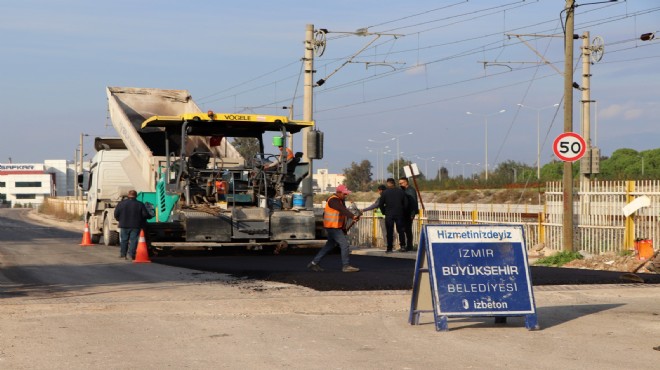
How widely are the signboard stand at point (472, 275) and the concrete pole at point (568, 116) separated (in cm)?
1022

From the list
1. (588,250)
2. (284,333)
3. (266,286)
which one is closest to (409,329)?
(284,333)

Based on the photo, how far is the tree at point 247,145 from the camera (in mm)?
22109

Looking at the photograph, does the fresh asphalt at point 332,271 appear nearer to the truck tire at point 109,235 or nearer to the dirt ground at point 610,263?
the dirt ground at point 610,263

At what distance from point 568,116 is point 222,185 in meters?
7.32

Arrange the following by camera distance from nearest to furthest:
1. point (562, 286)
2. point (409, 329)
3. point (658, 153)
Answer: point (409, 329)
point (562, 286)
point (658, 153)

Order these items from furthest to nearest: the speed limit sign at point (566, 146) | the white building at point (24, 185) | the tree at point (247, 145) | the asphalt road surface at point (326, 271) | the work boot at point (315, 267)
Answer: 1. the white building at point (24, 185)
2. the tree at point (247, 145)
3. the speed limit sign at point (566, 146)
4. the work boot at point (315, 267)
5. the asphalt road surface at point (326, 271)

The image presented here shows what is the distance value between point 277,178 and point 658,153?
74.6 m

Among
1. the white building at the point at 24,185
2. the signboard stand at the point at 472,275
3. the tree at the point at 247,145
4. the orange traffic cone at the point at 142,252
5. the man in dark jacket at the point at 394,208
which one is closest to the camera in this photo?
the signboard stand at the point at 472,275

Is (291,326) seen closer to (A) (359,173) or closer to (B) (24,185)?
(A) (359,173)

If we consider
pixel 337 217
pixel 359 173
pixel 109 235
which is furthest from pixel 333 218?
pixel 359 173

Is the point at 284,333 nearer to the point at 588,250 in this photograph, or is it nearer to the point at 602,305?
the point at 602,305

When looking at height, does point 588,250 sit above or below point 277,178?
below

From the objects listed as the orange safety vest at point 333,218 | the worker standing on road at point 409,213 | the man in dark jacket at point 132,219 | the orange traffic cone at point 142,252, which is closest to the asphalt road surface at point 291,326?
the orange safety vest at point 333,218

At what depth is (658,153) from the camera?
89.5 m
